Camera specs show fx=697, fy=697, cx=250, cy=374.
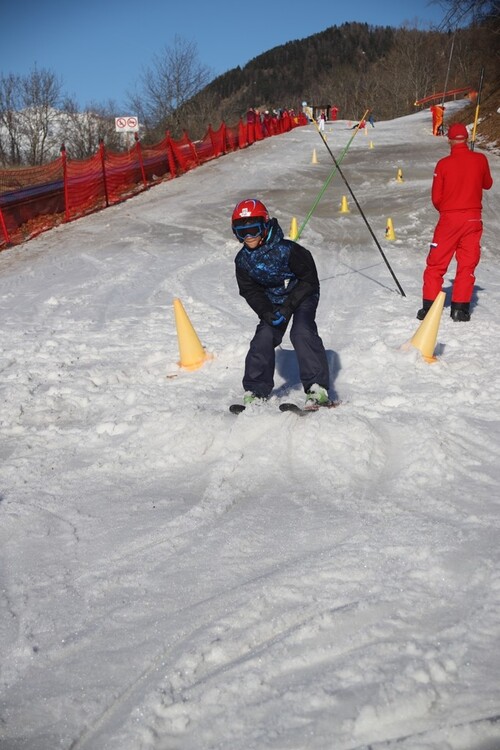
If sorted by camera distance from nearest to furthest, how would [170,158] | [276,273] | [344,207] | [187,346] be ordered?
[276,273] < [187,346] < [344,207] < [170,158]

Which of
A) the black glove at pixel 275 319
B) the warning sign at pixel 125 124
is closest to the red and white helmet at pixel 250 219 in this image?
the black glove at pixel 275 319

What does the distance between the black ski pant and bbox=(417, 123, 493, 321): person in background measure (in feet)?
9.43

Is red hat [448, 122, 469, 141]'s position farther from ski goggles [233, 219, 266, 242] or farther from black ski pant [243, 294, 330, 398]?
ski goggles [233, 219, 266, 242]

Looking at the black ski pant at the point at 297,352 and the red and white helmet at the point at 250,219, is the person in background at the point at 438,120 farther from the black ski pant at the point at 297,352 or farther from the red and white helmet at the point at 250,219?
the red and white helmet at the point at 250,219

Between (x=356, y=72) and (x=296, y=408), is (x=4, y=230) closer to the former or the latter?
(x=296, y=408)

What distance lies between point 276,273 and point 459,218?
3175 millimetres

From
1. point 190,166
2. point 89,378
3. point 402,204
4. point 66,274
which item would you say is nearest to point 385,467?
point 89,378

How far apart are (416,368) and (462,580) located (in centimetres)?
339

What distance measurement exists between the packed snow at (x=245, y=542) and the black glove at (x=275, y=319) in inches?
24.5

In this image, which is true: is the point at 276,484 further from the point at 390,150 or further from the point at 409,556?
the point at 390,150

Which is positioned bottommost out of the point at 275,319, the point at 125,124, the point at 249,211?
the point at 275,319

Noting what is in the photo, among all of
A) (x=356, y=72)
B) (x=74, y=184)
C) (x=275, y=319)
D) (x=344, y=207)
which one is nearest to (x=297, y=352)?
(x=275, y=319)

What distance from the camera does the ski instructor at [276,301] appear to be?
5234 millimetres

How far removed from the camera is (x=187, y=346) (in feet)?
22.1
